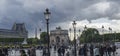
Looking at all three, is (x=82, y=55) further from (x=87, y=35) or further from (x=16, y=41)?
(x=87, y=35)

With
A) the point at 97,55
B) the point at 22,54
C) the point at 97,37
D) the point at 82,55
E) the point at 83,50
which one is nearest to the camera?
the point at 22,54

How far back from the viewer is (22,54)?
25.4 m

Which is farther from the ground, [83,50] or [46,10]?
[46,10]

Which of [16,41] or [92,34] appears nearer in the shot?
[16,41]

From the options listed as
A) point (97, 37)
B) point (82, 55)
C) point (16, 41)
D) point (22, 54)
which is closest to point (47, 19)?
point (22, 54)

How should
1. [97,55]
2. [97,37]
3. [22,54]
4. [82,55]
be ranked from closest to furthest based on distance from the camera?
1. [22,54]
2. [97,55]
3. [82,55]
4. [97,37]

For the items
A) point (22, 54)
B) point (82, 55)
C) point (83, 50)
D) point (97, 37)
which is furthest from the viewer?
point (97, 37)

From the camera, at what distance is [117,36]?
194750mm

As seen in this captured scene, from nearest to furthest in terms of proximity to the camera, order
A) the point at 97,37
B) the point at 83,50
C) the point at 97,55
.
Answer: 1. the point at 97,55
2. the point at 83,50
3. the point at 97,37

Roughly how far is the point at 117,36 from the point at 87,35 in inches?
624

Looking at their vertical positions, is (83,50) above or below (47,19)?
below

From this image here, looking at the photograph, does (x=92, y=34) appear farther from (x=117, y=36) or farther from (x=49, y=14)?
(x=49, y=14)

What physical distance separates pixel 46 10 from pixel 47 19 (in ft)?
2.57

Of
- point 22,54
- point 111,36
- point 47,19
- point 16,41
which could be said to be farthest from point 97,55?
point 111,36
